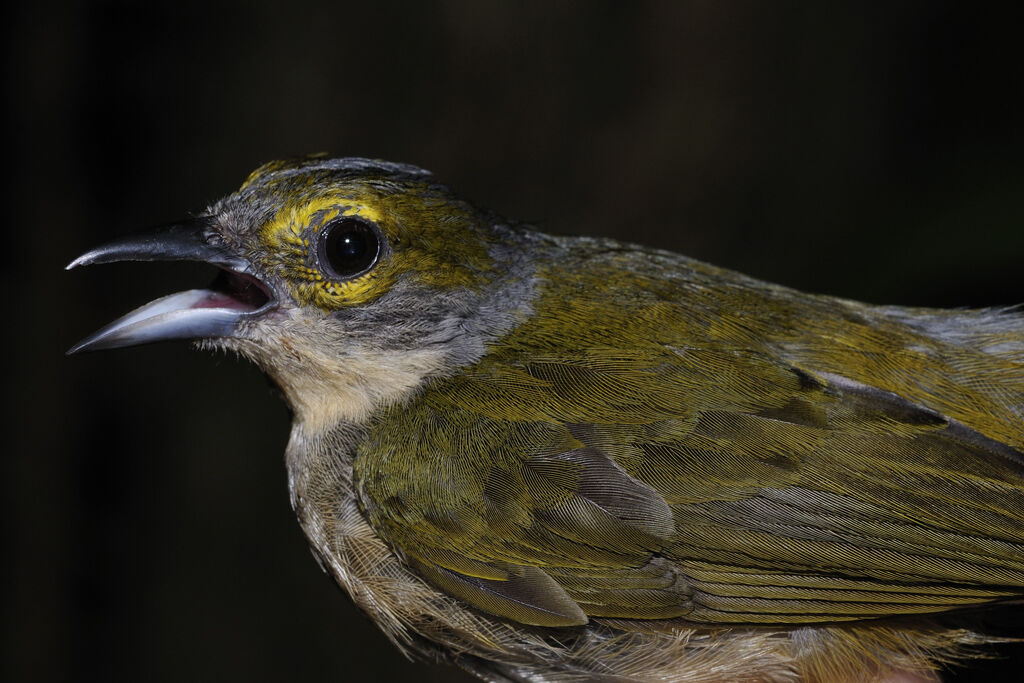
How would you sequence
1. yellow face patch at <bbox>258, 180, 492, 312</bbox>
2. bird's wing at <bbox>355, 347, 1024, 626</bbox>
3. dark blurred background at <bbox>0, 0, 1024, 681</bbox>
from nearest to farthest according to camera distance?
bird's wing at <bbox>355, 347, 1024, 626</bbox> → yellow face patch at <bbox>258, 180, 492, 312</bbox> → dark blurred background at <bbox>0, 0, 1024, 681</bbox>

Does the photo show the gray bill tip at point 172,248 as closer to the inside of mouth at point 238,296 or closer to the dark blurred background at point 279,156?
the inside of mouth at point 238,296

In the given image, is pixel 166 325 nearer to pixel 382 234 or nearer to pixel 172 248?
pixel 172 248

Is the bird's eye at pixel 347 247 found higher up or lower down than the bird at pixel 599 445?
higher up

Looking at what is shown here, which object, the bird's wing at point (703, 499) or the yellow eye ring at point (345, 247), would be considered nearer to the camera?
the bird's wing at point (703, 499)

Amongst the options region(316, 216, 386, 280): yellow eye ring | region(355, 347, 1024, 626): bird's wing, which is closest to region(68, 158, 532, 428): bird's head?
region(316, 216, 386, 280): yellow eye ring

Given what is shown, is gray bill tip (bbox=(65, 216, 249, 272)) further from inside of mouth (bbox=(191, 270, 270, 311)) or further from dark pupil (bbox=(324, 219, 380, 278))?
dark pupil (bbox=(324, 219, 380, 278))

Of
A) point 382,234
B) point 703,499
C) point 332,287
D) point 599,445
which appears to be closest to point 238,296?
point 332,287

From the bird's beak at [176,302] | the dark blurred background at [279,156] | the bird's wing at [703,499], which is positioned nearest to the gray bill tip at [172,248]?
the bird's beak at [176,302]
